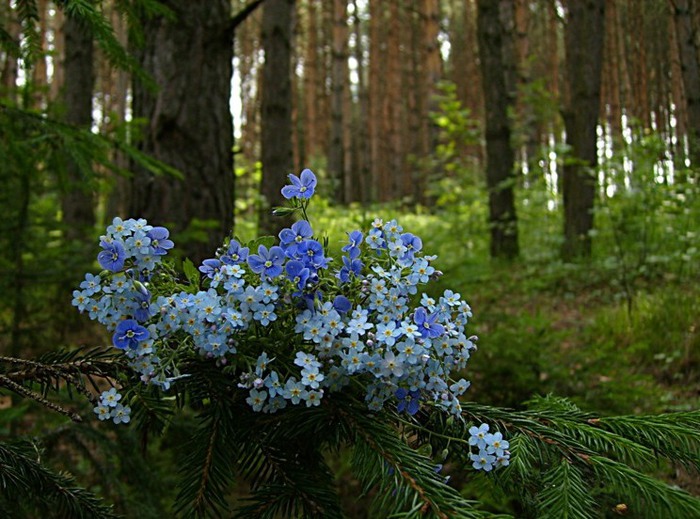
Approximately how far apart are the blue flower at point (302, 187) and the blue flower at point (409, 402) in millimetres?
417

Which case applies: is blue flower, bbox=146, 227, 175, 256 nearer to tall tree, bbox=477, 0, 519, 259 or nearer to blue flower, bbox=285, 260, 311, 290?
blue flower, bbox=285, 260, 311, 290

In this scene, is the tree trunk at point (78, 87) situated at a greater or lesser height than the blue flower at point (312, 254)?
greater

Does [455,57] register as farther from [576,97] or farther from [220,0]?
[220,0]

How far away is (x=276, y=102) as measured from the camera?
22.8 feet

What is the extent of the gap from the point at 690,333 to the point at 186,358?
411 cm

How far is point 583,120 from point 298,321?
7696 mm

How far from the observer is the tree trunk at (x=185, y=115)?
3658 mm

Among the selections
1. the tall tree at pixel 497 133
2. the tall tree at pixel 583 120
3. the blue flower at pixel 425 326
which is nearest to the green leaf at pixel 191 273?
the blue flower at pixel 425 326

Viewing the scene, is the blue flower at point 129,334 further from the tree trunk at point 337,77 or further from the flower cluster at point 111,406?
the tree trunk at point 337,77

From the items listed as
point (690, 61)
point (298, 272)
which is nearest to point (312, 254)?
point (298, 272)

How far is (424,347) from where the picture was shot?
3.32ft

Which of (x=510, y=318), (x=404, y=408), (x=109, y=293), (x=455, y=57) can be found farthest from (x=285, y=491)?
(x=455, y=57)

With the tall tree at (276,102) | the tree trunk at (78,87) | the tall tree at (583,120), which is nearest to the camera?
the tall tree at (276,102)

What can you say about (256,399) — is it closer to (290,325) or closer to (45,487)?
(290,325)
